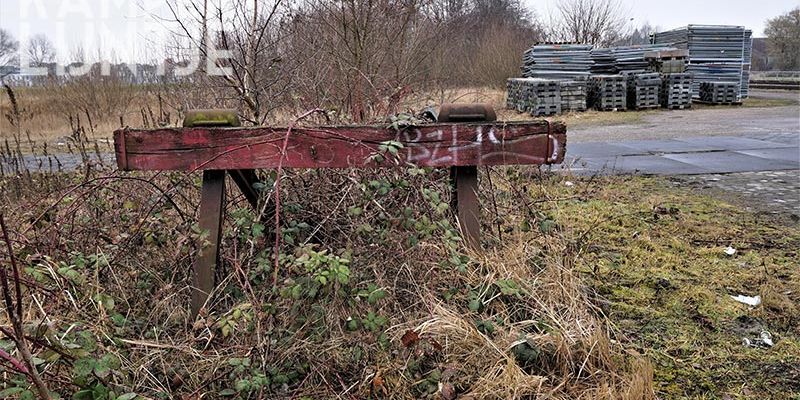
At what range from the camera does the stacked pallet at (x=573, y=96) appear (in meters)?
15.8

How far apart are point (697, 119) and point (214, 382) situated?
Result: 14.0 metres

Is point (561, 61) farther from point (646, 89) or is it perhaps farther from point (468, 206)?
point (468, 206)

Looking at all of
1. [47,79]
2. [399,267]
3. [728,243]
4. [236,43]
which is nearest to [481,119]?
[399,267]

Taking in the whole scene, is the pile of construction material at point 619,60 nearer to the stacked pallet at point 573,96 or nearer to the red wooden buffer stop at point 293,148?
the stacked pallet at point 573,96

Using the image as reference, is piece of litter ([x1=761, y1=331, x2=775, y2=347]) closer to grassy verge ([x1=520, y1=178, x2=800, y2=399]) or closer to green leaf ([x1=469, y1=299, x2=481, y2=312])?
grassy verge ([x1=520, y1=178, x2=800, y2=399])

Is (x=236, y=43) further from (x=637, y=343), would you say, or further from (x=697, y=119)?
(x=697, y=119)

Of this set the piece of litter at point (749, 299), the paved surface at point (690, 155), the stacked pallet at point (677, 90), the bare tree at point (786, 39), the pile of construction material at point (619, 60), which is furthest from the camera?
the bare tree at point (786, 39)

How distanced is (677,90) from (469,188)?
1598cm

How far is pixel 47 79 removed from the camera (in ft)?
52.2

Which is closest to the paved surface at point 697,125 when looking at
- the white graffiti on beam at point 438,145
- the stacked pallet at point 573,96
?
the stacked pallet at point 573,96

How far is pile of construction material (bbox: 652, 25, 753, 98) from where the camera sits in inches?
685

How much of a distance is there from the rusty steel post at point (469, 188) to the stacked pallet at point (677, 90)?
15698 millimetres

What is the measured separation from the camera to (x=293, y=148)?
2420 millimetres

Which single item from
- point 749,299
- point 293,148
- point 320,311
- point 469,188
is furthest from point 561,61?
point 320,311
